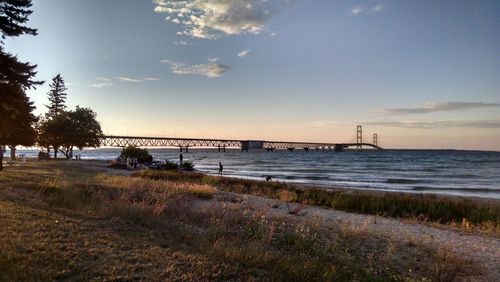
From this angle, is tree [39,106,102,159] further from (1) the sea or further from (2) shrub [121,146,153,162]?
(1) the sea

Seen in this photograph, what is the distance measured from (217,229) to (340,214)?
29.3ft

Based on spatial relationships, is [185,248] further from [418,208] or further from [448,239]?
[418,208]

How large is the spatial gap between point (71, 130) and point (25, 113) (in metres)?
31.7

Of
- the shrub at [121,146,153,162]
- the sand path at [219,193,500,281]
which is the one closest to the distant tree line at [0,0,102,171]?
the shrub at [121,146,153,162]

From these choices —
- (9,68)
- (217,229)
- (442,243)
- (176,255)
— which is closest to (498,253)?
(442,243)

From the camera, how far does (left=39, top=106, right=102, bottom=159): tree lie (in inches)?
2462

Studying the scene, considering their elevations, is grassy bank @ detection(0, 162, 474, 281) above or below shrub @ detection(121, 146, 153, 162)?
below

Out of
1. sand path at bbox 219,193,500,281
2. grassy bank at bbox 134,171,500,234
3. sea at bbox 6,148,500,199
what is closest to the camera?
sand path at bbox 219,193,500,281

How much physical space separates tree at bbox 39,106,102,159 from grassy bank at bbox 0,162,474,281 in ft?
177

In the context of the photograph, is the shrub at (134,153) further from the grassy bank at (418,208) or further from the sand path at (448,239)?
the sand path at (448,239)

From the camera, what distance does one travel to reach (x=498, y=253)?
35.5 feet

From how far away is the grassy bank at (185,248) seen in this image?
6.54 metres

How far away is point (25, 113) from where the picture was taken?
33.3m

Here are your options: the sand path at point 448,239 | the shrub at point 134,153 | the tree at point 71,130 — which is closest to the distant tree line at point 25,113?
the tree at point 71,130
